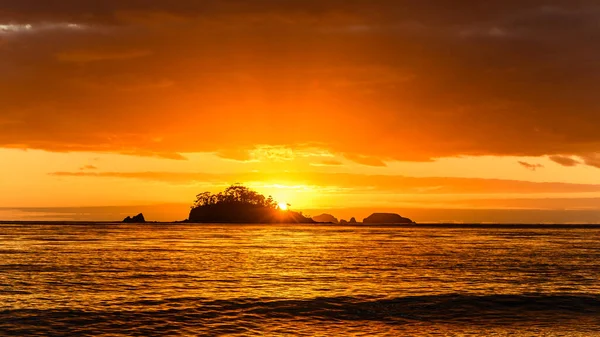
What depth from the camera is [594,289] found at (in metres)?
48.4

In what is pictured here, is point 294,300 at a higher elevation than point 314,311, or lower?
higher

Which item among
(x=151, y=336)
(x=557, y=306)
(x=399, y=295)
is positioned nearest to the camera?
(x=151, y=336)

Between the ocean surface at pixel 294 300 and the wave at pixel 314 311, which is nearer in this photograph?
the ocean surface at pixel 294 300

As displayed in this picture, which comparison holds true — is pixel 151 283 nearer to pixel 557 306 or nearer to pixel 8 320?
pixel 8 320

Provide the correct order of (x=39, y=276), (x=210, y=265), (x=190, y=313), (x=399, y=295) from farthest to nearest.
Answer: (x=210, y=265), (x=39, y=276), (x=399, y=295), (x=190, y=313)

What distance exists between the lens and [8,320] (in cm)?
3391

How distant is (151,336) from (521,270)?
45811 millimetres

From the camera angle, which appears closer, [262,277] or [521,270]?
[262,277]

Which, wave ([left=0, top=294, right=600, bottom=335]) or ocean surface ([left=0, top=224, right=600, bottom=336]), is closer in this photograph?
ocean surface ([left=0, top=224, right=600, bottom=336])

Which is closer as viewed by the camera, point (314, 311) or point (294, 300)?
point (314, 311)

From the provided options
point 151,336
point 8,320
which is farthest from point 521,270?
point 8,320

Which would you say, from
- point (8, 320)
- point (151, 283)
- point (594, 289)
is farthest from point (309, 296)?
point (594, 289)

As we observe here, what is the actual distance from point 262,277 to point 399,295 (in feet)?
51.0

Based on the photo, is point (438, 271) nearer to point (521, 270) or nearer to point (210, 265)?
point (521, 270)
